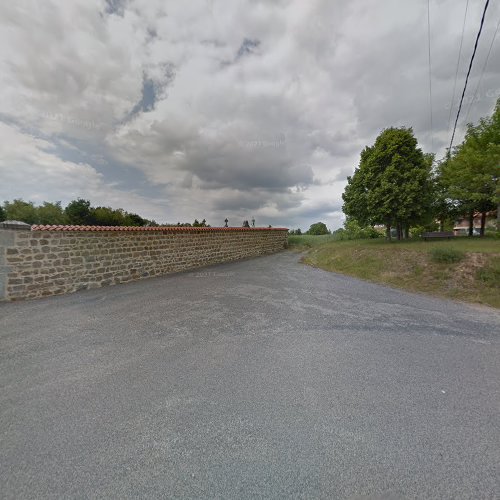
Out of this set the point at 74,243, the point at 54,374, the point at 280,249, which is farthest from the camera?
the point at 280,249

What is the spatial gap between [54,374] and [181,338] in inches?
→ 61.6

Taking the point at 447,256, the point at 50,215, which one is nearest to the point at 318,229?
the point at 447,256

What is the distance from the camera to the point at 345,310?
5.25m

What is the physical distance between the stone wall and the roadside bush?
33.0 ft

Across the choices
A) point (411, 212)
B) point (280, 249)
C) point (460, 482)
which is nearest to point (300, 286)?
point (460, 482)

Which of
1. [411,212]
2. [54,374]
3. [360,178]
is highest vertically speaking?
[360,178]

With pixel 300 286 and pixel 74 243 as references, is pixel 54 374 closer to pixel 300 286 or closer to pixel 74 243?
pixel 74 243

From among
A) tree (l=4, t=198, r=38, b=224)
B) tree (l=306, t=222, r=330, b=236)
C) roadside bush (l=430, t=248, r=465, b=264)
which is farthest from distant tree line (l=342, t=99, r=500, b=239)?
tree (l=4, t=198, r=38, b=224)

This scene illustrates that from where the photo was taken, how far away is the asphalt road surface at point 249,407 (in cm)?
159

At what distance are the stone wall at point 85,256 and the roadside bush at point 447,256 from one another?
10.1 meters

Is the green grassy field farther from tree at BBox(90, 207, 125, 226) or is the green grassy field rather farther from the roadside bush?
tree at BBox(90, 207, 125, 226)

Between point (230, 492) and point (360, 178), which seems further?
point (360, 178)

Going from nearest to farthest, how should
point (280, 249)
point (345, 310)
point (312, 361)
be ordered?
point (312, 361) → point (345, 310) → point (280, 249)

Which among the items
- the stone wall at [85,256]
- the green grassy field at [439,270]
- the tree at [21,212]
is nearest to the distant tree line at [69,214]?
the tree at [21,212]
